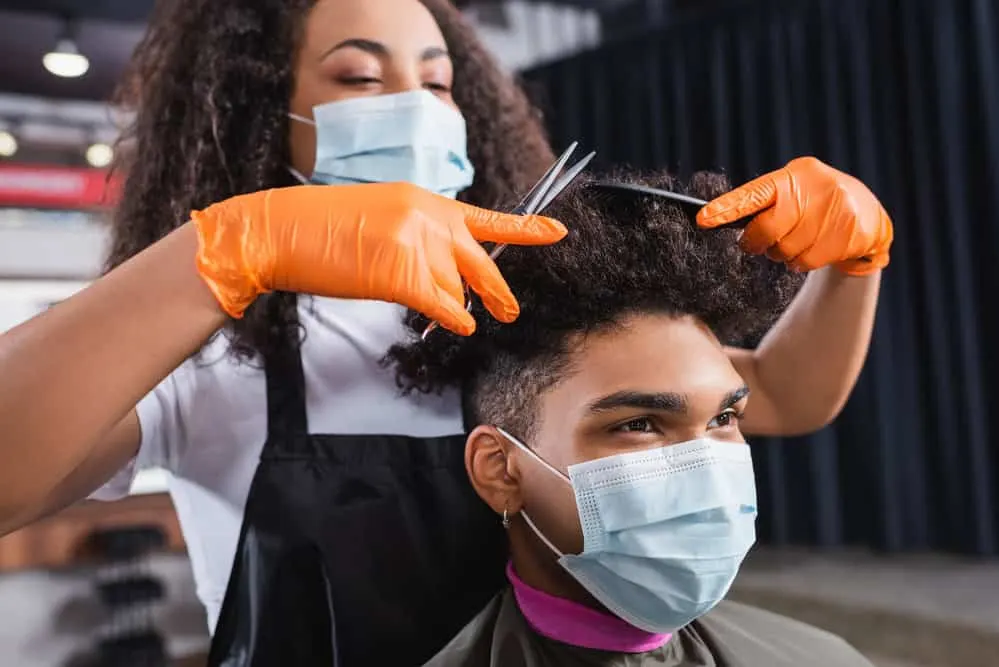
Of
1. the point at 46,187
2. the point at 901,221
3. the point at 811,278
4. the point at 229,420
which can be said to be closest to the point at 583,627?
the point at 229,420

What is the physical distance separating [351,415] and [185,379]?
9.3 inches

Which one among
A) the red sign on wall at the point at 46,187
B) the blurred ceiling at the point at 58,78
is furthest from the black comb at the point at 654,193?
the red sign on wall at the point at 46,187

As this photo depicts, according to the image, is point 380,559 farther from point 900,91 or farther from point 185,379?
point 900,91

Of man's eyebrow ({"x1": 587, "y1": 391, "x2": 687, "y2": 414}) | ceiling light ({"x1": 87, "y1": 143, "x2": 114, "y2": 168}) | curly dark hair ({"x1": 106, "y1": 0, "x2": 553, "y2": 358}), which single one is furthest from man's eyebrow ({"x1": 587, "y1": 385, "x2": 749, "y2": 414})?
ceiling light ({"x1": 87, "y1": 143, "x2": 114, "y2": 168})

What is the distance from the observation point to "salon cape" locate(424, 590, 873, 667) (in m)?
1.10

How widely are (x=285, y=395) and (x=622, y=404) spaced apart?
0.46m

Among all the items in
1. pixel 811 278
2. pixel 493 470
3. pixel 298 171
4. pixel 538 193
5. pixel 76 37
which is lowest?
pixel 493 470

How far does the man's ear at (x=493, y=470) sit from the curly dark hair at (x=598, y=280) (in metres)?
0.03

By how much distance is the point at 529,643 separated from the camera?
1.12m

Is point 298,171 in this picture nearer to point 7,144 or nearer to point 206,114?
point 206,114

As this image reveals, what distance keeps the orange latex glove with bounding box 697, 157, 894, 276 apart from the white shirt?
1.58ft

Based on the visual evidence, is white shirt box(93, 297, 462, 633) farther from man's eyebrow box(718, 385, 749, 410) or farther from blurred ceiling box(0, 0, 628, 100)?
blurred ceiling box(0, 0, 628, 100)

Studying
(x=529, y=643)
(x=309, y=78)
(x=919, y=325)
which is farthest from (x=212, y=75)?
(x=919, y=325)

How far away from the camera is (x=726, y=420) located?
1110 millimetres
